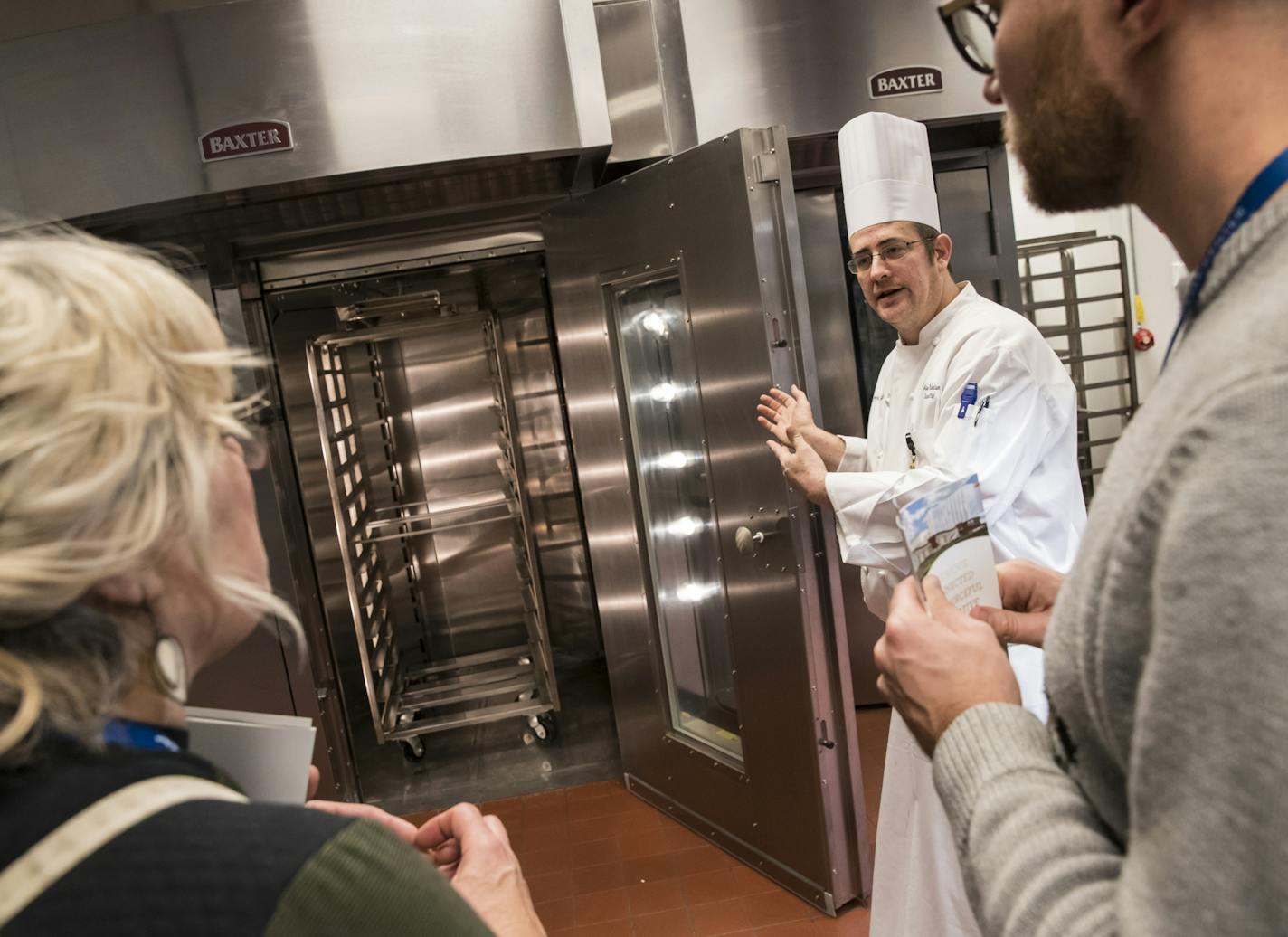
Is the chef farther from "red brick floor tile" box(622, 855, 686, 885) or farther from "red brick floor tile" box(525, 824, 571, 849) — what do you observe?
"red brick floor tile" box(525, 824, 571, 849)

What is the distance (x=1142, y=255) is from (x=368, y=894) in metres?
5.80

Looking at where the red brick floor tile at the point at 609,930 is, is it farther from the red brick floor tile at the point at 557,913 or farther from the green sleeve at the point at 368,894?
the green sleeve at the point at 368,894

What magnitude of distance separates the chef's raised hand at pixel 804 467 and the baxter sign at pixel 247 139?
1699 millimetres

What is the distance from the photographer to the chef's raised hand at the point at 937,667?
798 mm

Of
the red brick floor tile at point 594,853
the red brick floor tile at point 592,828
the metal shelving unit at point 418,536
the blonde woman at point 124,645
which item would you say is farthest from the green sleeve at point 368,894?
the metal shelving unit at point 418,536

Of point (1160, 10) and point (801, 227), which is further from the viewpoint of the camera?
point (801, 227)

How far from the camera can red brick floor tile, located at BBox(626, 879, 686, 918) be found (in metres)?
2.70

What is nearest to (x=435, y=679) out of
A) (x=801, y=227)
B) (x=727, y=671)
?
(x=727, y=671)

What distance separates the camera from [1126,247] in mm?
5254

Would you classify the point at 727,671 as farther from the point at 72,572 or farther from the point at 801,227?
the point at 72,572

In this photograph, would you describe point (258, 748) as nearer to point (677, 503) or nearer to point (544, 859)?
point (677, 503)

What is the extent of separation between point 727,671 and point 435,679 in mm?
2097

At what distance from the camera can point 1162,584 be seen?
1.69 feet

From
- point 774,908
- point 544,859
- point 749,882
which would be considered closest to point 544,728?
point 544,859
